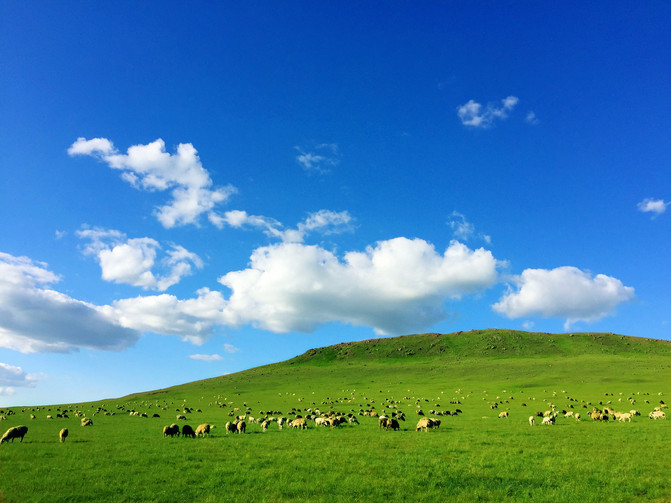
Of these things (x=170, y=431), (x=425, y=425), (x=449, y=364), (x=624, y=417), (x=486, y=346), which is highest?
(x=486, y=346)

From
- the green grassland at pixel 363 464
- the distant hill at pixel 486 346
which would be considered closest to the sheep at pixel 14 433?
the green grassland at pixel 363 464

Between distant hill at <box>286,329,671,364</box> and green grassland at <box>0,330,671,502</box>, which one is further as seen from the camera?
distant hill at <box>286,329,671,364</box>

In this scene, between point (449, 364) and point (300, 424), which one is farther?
point (449, 364)

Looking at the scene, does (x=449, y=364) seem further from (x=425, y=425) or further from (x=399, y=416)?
(x=425, y=425)

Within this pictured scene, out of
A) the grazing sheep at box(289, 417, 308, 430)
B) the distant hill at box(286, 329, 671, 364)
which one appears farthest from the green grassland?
the distant hill at box(286, 329, 671, 364)

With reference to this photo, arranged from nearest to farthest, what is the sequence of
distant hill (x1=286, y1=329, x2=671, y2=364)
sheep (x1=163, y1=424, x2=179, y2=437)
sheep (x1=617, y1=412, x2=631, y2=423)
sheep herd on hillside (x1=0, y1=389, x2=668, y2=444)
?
1. sheep (x1=163, y1=424, x2=179, y2=437)
2. sheep herd on hillside (x1=0, y1=389, x2=668, y2=444)
3. sheep (x1=617, y1=412, x2=631, y2=423)
4. distant hill (x1=286, y1=329, x2=671, y2=364)

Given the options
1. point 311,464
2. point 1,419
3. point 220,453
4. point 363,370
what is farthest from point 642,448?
point 363,370

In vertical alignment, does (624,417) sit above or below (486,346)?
below

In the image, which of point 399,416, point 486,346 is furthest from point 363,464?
point 486,346

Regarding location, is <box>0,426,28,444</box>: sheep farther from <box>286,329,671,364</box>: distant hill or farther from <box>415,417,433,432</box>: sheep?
<box>286,329,671,364</box>: distant hill

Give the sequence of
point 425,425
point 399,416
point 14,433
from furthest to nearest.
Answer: point 399,416, point 425,425, point 14,433

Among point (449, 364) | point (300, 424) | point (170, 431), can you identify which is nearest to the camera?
point (170, 431)

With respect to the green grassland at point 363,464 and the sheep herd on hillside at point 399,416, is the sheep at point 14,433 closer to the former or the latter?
the sheep herd on hillside at point 399,416

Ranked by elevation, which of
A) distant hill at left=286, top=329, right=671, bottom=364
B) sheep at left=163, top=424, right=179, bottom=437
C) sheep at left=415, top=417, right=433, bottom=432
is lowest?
sheep at left=415, top=417, right=433, bottom=432
